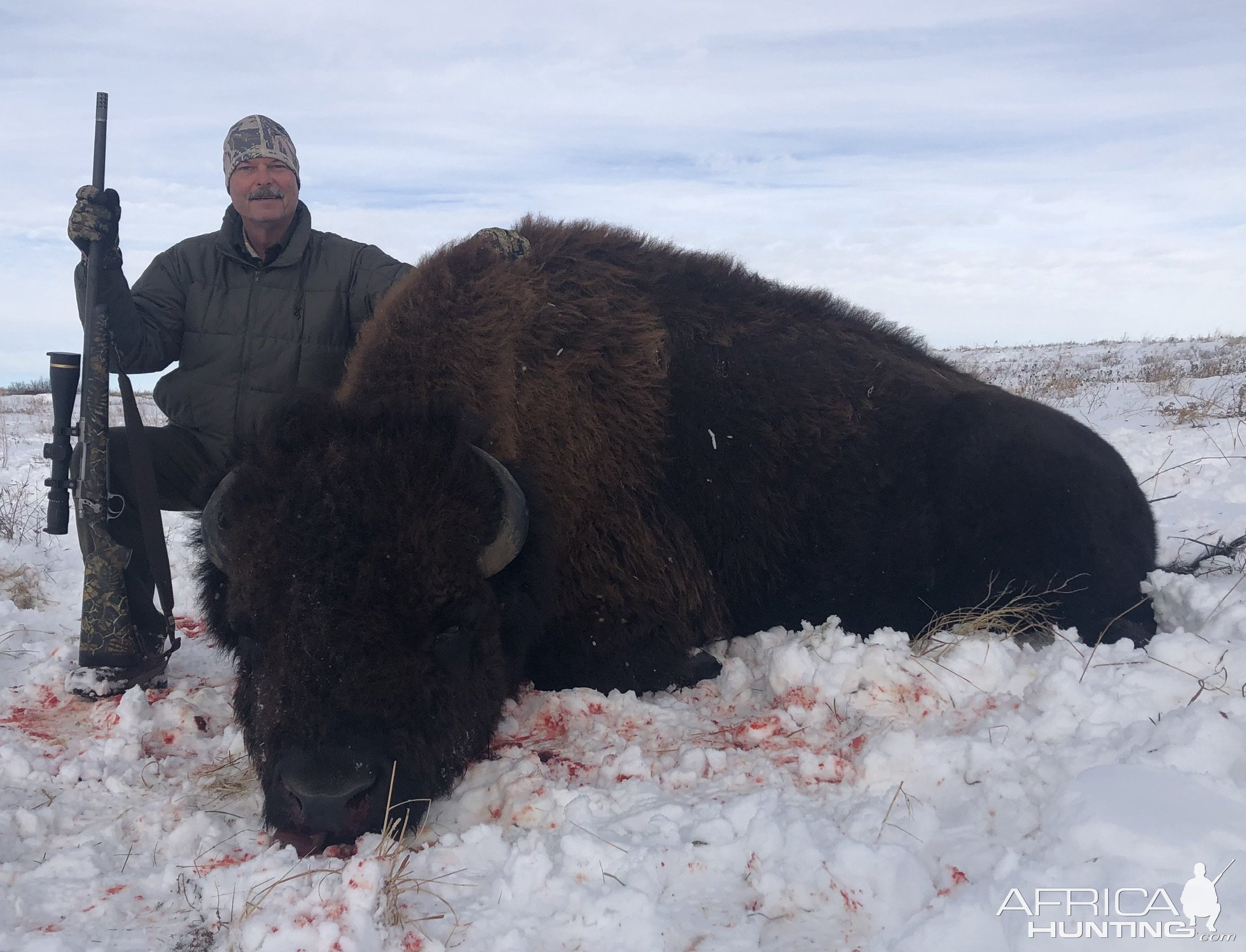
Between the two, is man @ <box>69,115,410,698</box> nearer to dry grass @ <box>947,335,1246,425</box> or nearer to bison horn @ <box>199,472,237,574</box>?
bison horn @ <box>199,472,237,574</box>

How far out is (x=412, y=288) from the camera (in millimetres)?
3777

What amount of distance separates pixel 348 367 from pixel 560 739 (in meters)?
1.77

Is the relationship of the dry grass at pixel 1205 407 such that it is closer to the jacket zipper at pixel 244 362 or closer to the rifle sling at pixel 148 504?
the jacket zipper at pixel 244 362

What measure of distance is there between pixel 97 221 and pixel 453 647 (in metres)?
2.74

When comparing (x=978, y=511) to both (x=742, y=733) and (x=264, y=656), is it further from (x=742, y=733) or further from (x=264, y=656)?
(x=264, y=656)

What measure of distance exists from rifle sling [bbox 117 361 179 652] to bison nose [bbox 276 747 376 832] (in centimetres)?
184

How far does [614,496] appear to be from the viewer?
385cm

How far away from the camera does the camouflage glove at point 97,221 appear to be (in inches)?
155

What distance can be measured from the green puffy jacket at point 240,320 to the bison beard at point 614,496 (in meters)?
1.13

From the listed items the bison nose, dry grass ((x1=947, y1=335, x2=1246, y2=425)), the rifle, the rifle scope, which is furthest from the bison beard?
dry grass ((x1=947, y1=335, x2=1246, y2=425))

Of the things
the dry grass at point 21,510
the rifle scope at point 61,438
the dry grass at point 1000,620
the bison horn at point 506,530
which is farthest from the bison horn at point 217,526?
the dry grass at point 21,510

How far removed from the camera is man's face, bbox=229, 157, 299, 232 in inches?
185

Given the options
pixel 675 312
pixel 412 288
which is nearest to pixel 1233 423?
pixel 675 312

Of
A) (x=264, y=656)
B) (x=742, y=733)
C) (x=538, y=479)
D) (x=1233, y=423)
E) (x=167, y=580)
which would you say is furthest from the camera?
(x=1233, y=423)
